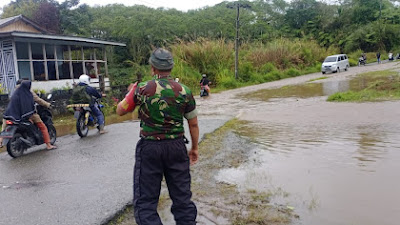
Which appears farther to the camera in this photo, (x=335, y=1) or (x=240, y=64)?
(x=335, y=1)

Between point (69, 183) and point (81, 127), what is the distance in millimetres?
3673

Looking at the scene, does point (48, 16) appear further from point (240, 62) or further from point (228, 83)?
point (228, 83)

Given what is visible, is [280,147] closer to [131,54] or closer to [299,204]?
[299,204]

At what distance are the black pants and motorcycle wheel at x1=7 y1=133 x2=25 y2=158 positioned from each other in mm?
4552

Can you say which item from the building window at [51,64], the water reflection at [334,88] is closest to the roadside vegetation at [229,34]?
the building window at [51,64]

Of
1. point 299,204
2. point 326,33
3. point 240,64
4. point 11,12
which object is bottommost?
point 299,204

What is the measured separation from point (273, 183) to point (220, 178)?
71cm

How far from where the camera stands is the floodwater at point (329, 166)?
12.5 feet

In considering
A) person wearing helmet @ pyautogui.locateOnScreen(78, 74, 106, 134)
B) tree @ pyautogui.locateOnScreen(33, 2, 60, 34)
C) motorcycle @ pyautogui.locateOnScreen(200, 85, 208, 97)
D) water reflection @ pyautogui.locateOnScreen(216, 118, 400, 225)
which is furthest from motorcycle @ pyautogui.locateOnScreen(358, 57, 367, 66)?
person wearing helmet @ pyautogui.locateOnScreen(78, 74, 106, 134)

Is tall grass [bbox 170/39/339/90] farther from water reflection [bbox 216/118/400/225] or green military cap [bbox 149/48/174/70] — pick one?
green military cap [bbox 149/48/174/70]

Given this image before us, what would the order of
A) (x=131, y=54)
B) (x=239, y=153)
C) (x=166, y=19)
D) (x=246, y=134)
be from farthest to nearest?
(x=166, y=19) → (x=131, y=54) → (x=246, y=134) → (x=239, y=153)

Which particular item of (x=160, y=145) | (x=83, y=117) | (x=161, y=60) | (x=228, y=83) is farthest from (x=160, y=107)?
(x=228, y=83)

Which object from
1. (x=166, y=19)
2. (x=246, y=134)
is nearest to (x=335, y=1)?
(x=166, y=19)

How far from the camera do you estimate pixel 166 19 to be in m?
37.0
